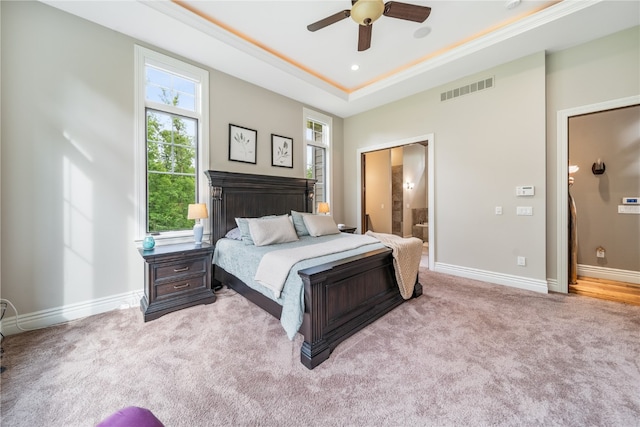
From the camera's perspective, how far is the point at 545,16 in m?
2.66

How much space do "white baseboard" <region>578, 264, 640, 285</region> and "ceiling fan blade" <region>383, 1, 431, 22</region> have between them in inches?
178

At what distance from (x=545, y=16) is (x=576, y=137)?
232 centimetres

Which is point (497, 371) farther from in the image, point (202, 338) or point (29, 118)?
point (29, 118)

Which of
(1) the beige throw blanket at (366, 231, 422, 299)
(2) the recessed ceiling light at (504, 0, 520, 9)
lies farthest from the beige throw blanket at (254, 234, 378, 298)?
(2) the recessed ceiling light at (504, 0, 520, 9)

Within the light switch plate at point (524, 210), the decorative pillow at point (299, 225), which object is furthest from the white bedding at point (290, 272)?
the light switch plate at point (524, 210)

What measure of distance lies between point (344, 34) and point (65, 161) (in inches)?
133

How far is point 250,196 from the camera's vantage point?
12.4 feet

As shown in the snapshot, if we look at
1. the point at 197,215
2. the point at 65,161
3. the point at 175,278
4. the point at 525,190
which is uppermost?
the point at 65,161

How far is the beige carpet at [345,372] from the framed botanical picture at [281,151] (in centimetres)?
264

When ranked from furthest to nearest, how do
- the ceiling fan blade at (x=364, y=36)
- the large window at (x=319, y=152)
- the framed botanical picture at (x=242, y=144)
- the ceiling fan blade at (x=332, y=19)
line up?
the large window at (x=319, y=152)
the framed botanical picture at (x=242, y=144)
the ceiling fan blade at (x=364, y=36)
the ceiling fan blade at (x=332, y=19)

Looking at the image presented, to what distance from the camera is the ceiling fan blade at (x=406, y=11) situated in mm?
2227

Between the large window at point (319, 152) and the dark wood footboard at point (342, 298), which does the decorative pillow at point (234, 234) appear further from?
the large window at point (319, 152)

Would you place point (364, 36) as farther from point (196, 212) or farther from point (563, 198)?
point (563, 198)

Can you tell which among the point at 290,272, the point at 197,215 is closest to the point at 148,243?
the point at 197,215
